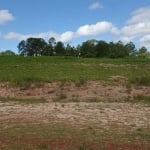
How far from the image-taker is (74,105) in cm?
2286

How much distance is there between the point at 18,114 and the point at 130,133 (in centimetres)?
619

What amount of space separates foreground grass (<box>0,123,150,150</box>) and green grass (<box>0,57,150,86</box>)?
1740cm

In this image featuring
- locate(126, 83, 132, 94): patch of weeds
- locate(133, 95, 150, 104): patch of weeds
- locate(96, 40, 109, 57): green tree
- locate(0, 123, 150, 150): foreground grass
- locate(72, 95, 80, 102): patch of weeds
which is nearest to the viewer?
locate(0, 123, 150, 150): foreground grass

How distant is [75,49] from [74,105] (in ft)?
215

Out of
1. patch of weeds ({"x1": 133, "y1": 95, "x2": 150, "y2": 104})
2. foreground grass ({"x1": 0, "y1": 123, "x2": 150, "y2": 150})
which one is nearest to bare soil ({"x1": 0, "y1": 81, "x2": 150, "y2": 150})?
patch of weeds ({"x1": 133, "y1": 95, "x2": 150, "y2": 104})

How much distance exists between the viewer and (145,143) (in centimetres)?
1298

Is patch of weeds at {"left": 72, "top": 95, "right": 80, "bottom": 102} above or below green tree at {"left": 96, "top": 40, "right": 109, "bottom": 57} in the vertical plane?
below

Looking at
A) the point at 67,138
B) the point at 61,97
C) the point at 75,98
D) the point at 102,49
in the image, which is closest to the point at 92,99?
the point at 75,98

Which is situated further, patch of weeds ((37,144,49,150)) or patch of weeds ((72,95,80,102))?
patch of weeds ((72,95,80,102))

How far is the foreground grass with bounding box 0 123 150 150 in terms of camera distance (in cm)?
1235

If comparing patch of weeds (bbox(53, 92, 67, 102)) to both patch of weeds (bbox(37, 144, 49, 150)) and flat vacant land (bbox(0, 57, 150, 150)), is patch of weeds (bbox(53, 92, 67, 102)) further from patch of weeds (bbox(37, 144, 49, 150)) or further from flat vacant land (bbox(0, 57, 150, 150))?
patch of weeds (bbox(37, 144, 49, 150))

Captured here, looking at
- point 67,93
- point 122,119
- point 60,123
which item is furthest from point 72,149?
point 67,93

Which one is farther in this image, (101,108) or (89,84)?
(89,84)

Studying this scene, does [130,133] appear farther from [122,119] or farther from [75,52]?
[75,52]
